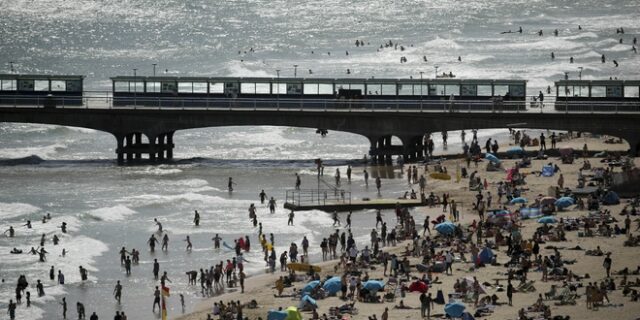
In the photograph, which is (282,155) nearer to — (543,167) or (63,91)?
(63,91)

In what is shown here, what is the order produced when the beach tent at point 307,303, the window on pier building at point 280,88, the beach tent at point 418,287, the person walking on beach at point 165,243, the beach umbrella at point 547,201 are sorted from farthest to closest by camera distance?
1. the window on pier building at point 280,88
2. the beach umbrella at point 547,201
3. the person walking on beach at point 165,243
4. the beach tent at point 418,287
5. the beach tent at point 307,303

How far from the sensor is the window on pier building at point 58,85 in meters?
89.9

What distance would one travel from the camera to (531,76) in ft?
419

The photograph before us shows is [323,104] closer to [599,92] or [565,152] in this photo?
[565,152]

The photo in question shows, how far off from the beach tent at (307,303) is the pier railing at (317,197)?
18809mm

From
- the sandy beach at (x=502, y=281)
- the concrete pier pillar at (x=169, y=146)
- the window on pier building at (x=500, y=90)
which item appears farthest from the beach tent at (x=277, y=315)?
the concrete pier pillar at (x=169, y=146)

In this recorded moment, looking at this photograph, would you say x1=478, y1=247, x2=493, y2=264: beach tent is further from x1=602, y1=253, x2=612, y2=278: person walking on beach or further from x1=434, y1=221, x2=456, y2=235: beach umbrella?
x1=434, y1=221, x2=456, y2=235: beach umbrella

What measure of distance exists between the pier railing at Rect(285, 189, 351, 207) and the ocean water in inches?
40.5

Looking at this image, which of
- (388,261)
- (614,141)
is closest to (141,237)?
(388,261)

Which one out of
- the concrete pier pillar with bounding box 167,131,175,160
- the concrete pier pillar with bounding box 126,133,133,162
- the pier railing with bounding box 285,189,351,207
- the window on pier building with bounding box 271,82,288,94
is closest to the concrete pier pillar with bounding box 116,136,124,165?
the concrete pier pillar with bounding box 126,133,133,162

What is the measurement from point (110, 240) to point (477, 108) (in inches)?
976

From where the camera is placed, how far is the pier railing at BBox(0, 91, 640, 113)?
85.4 metres

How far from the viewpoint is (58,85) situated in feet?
296

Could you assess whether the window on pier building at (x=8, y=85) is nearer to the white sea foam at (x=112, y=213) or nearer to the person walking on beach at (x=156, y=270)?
the white sea foam at (x=112, y=213)
